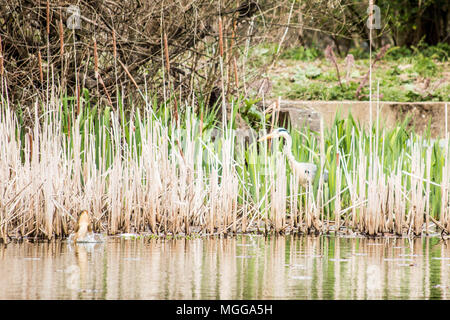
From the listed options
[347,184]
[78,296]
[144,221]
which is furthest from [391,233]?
[78,296]

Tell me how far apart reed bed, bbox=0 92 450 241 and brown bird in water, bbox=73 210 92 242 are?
0.28 m

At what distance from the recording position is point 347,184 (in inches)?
318

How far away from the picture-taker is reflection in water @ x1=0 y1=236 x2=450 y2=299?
4863 millimetres

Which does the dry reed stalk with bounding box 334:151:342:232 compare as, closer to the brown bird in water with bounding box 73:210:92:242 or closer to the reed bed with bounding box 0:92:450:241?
the reed bed with bounding box 0:92:450:241

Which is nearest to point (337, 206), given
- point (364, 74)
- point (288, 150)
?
point (288, 150)

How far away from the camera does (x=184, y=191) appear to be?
7277mm

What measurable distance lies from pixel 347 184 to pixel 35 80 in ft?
11.4

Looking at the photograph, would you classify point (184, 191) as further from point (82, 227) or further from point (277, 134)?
point (277, 134)

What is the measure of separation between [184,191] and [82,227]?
3.20 ft

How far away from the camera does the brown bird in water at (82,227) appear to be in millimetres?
6707

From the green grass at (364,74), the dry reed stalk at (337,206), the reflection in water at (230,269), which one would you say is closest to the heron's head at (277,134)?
the dry reed stalk at (337,206)

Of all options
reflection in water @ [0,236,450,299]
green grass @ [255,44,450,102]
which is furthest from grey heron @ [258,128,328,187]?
green grass @ [255,44,450,102]
